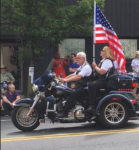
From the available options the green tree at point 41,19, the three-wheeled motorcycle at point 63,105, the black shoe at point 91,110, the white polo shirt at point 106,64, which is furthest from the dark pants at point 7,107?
the white polo shirt at point 106,64

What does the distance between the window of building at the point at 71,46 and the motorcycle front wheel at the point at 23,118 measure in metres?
8.89

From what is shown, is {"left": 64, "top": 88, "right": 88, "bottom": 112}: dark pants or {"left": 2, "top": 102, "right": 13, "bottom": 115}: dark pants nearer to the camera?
{"left": 64, "top": 88, "right": 88, "bottom": 112}: dark pants

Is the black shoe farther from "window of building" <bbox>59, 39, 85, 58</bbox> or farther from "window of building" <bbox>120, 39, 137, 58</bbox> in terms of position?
"window of building" <bbox>120, 39, 137, 58</bbox>

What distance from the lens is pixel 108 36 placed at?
1266cm

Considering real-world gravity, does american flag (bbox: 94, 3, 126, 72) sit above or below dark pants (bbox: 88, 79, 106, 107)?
above

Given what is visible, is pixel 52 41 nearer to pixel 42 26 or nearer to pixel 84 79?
pixel 42 26

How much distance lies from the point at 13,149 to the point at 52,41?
736cm

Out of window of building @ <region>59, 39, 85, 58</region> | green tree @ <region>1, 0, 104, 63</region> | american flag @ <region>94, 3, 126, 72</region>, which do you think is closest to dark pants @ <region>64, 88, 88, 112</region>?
american flag @ <region>94, 3, 126, 72</region>

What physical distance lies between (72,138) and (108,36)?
393 centimetres

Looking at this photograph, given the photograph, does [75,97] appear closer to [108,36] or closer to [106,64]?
[106,64]

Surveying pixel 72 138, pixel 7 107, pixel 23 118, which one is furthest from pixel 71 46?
pixel 72 138

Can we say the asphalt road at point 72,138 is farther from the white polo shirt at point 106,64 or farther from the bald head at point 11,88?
the bald head at point 11,88

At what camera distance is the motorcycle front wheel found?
1071 centimetres

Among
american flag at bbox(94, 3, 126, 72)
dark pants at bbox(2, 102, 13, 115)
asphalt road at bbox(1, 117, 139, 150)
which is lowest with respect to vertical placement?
asphalt road at bbox(1, 117, 139, 150)
